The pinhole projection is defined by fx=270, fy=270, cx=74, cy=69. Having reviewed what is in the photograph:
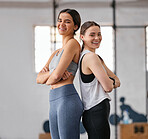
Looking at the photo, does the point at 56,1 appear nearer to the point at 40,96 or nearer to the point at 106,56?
the point at 106,56

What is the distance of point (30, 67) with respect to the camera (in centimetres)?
527

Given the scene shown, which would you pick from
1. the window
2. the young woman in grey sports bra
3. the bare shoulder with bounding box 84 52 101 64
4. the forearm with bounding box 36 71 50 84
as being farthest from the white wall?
the bare shoulder with bounding box 84 52 101 64

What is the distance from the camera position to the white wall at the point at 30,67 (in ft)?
→ 17.1

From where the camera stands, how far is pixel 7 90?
17.1 ft

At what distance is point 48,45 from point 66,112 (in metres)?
3.86

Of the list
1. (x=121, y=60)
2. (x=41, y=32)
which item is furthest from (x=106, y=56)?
(x=41, y=32)

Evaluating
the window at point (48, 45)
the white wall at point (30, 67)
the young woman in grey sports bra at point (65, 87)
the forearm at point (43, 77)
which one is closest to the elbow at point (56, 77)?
the young woman in grey sports bra at point (65, 87)

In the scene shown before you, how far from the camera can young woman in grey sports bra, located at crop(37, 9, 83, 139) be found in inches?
64.4

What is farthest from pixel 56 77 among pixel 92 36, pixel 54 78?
pixel 92 36

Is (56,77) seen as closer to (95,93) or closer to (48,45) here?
(95,93)

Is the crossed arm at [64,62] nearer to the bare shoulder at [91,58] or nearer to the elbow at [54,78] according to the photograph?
the elbow at [54,78]

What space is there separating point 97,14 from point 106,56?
2.77 feet

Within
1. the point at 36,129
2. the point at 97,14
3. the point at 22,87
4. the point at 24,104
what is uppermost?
the point at 97,14

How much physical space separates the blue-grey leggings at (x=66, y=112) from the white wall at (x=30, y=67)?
3563 millimetres
